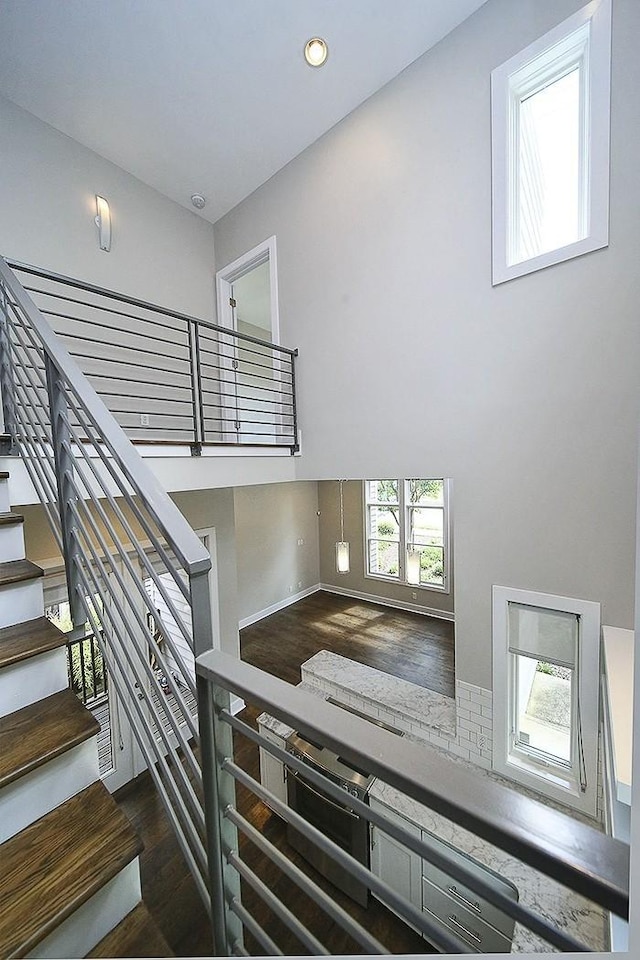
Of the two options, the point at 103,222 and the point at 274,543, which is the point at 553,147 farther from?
the point at 274,543

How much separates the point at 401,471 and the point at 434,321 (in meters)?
0.98

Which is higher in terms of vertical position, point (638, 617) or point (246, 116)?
point (246, 116)

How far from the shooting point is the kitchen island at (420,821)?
1726mm

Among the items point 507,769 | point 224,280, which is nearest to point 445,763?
point 507,769

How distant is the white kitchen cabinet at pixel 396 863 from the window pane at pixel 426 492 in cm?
458

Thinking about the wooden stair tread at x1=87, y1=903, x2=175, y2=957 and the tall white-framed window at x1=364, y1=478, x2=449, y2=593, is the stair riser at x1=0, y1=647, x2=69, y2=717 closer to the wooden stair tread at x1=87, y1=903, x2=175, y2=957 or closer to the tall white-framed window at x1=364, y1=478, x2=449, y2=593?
the wooden stair tread at x1=87, y1=903, x2=175, y2=957

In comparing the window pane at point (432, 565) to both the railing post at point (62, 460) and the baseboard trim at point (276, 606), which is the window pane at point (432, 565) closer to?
the baseboard trim at point (276, 606)

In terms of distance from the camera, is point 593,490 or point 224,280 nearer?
point 593,490

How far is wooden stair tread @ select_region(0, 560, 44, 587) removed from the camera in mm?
1255

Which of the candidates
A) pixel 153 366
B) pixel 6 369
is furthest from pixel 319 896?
pixel 153 366

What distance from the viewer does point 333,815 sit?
9.34 feet

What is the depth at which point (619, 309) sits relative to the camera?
1.77 metres

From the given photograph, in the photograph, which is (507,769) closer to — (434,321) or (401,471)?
(401,471)

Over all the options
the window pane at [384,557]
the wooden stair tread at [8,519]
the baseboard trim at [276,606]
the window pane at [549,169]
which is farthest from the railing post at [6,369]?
the window pane at [384,557]
